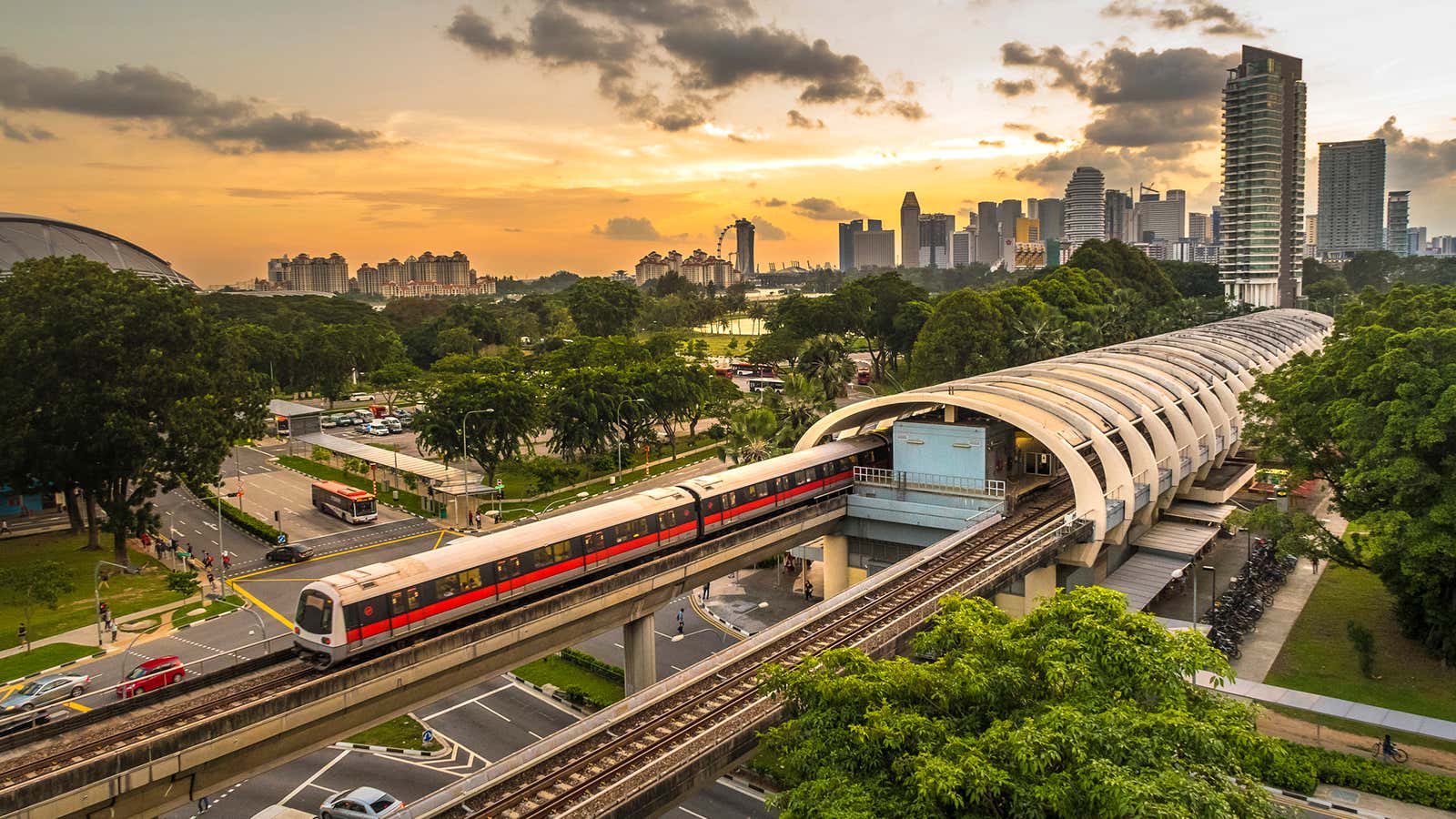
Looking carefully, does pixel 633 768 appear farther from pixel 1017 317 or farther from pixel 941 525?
pixel 1017 317

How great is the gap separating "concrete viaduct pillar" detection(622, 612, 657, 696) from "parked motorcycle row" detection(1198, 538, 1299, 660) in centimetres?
2223

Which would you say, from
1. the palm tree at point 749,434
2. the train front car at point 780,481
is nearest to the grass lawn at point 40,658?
the train front car at point 780,481

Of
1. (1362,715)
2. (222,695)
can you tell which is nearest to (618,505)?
(222,695)

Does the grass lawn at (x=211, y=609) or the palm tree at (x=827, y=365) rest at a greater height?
the palm tree at (x=827, y=365)

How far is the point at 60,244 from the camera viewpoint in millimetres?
129625

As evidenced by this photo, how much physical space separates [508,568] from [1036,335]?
3013 inches

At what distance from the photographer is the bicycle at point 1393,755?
2950cm

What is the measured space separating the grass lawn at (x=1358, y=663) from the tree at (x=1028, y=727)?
20395 mm

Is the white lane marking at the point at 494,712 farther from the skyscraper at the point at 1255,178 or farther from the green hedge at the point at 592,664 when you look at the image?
the skyscraper at the point at 1255,178

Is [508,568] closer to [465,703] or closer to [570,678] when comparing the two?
[465,703]

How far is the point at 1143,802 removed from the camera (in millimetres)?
14367

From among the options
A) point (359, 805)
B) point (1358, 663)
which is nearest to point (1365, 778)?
point (1358, 663)

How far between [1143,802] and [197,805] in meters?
29.2

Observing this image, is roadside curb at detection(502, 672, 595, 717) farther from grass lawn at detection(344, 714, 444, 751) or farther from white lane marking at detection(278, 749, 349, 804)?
white lane marking at detection(278, 749, 349, 804)
